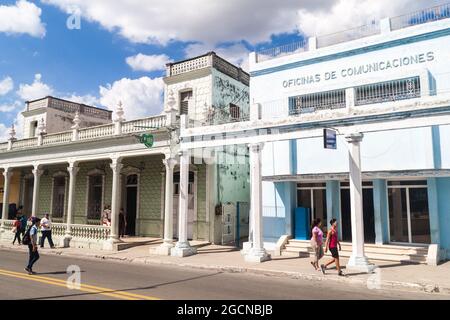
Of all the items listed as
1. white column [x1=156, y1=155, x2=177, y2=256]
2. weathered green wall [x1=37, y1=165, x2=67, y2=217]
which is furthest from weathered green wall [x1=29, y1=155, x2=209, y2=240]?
white column [x1=156, y1=155, x2=177, y2=256]

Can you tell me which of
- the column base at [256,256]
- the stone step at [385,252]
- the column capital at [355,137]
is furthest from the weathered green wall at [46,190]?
the column capital at [355,137]

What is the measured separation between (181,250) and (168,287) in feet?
18.5

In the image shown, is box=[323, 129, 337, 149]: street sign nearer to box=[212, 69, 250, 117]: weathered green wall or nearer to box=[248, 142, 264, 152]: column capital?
box=[248, 142, 264, 152]: column capital

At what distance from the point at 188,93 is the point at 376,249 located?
11.4m

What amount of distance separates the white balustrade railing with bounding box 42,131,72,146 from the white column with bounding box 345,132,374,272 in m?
15.0

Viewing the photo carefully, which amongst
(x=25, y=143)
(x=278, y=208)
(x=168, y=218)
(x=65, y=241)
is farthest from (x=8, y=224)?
(x=278, y=208)

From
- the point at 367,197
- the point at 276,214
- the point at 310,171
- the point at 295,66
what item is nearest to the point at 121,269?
the point at 276,214

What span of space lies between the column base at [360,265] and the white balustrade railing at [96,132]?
12.4 meters

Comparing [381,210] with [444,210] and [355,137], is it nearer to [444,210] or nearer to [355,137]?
[444,210]

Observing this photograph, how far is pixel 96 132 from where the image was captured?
18750mm

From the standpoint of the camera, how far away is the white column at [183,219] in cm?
1445

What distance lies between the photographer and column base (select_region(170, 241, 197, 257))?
47.0 feet

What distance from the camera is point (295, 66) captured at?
15.4m
